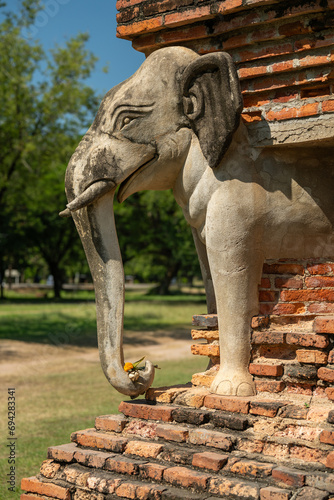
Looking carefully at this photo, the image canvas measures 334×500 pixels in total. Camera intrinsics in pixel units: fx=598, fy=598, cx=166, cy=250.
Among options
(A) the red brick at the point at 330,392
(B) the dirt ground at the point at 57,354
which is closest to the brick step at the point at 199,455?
(A) the red brick at the point at 330,392

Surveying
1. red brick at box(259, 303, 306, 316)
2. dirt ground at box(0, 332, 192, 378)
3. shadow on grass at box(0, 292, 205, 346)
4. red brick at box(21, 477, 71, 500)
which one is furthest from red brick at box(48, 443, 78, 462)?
shadow on grass at box(0, 292, 205, 346)

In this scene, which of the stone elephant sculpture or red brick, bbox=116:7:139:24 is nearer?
the stone elephant sculpture

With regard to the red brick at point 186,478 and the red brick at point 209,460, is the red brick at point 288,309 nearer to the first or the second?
the red brick at point 209,460

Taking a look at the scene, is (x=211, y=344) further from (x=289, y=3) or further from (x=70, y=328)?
(x=70, y=328)

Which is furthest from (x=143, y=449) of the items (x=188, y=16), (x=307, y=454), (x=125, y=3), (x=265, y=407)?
(x=125, y=3)

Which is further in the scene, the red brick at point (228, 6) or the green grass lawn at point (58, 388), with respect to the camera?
the green grass lawn at point (58, 388)

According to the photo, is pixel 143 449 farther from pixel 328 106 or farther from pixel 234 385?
pixel 328 106

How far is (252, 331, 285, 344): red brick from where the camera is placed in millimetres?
3506

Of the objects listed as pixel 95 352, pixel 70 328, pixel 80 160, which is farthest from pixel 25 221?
pixel 80 160

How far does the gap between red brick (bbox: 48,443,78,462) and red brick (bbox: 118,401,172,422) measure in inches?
15.5

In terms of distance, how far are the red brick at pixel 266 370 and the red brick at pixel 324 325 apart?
0.35m

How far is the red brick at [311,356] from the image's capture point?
3.32 meters

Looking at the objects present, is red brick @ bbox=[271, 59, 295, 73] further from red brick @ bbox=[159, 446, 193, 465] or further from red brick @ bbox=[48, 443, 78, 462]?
A: red brick @ bbox=[48, 443, 78, 462]

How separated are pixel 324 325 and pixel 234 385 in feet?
2.17
